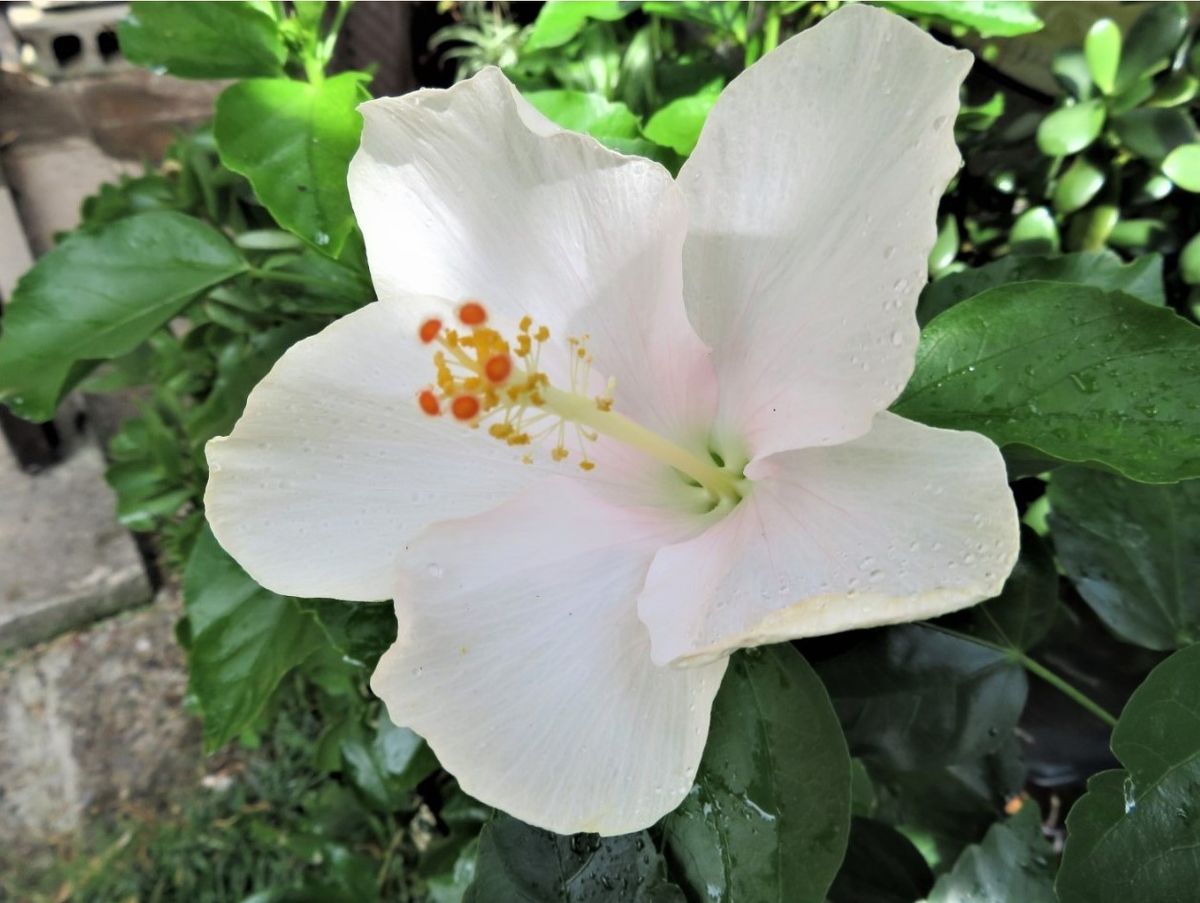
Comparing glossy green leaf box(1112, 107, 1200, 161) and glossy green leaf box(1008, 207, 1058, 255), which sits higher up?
glossy green leaf box(1112, 107, 1200, 161)

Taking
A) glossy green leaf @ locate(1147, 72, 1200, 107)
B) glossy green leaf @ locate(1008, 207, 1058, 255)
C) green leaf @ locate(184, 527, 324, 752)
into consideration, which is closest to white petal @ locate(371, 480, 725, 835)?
green leaf @ locate(184, 527, 324, 752)

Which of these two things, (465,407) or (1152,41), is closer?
(465,407)

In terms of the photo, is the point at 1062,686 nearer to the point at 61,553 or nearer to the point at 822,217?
the point at 822,217

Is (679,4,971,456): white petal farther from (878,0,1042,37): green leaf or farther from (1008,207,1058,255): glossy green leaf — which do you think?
(1008,207,1058,255): glossy green leaf

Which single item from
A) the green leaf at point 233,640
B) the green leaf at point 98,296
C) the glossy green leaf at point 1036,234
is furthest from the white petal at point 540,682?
the glossy green leaf at point 1036,234

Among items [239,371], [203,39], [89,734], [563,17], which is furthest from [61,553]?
[563,17]

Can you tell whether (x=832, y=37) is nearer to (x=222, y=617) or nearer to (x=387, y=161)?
(x=387, y=161)
